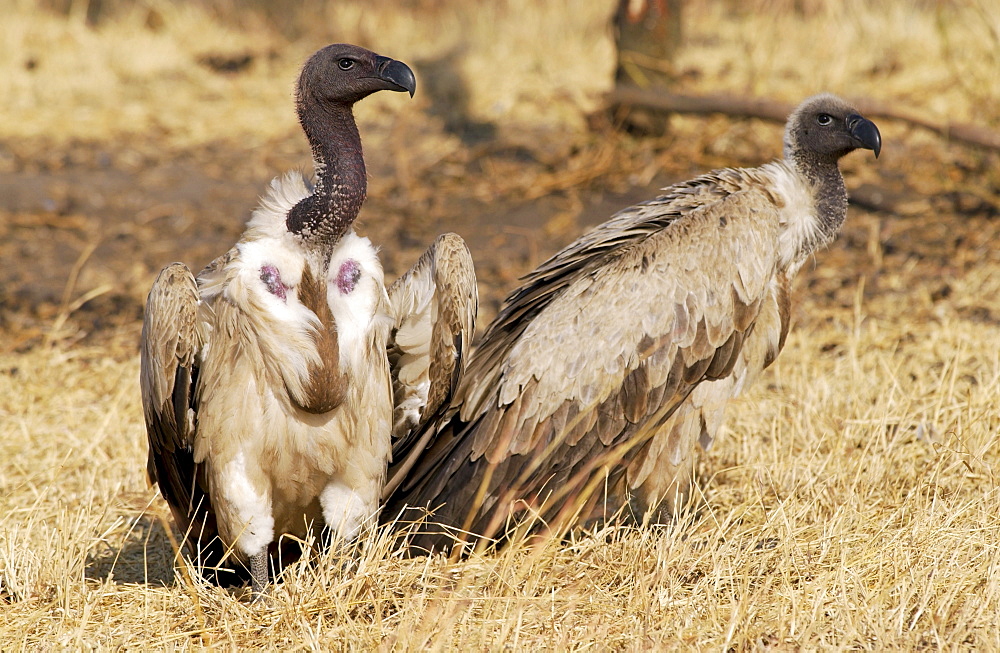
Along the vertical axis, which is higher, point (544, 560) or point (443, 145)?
point (443, 145)

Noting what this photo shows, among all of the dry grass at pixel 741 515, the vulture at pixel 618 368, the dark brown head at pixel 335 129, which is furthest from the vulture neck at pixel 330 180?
the dry grass at pixel 741 515

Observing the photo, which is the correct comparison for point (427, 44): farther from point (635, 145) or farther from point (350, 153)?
point (350, 153)

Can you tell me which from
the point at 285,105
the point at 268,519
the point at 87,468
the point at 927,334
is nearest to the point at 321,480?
the point at 268,519

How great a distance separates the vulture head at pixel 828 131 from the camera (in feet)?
13.7

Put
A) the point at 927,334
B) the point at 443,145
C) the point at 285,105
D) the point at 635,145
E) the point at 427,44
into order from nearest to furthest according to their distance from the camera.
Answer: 1. the point at 927,334
2. the point at 635,145
3. the point at 443,145
4. the point at 285,105
5. the point at 427,44

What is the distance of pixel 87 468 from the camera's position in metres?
4.50

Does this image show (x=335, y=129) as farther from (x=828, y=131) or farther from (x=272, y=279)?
(x=828, y=131)

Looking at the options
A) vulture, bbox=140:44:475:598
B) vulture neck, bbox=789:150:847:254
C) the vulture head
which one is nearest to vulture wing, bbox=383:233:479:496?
vulture, bbox=140:44:475:598

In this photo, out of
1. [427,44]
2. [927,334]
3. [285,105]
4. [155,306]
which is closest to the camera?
[155,306]

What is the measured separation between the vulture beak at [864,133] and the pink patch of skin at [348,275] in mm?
2000

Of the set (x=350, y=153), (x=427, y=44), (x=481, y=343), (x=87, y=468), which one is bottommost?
(x=87, y=468)

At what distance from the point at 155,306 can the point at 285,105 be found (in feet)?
26.0

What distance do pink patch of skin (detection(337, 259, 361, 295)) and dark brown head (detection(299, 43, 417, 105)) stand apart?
521mm

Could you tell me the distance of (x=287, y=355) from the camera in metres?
3.36
